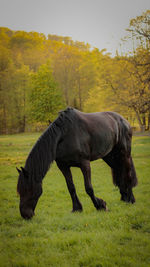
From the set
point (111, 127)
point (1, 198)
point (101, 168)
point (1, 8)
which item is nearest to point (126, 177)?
point (111, 127)

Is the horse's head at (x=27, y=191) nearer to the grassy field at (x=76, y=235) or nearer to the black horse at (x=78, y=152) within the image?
the black horse at (x=78, y=152)

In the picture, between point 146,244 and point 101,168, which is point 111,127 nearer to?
point 146,244

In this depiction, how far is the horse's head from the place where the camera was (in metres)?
4.29

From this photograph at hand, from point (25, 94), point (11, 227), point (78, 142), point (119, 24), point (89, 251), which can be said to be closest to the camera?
point (89, 251)

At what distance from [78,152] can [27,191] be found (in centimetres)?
127

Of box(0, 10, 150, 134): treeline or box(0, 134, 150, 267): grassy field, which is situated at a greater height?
box(0, 10, 150, 134): treeline

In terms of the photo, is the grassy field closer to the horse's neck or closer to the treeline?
the horse's neck

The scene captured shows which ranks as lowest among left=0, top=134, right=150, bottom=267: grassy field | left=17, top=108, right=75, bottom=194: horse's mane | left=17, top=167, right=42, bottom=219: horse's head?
left=0, top=134, right=150, bottom=267: grassy field

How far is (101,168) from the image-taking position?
37.6 ft

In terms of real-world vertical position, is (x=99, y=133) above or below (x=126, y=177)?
above

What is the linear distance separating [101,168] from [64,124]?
725cm

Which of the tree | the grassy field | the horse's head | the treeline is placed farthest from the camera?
the tree

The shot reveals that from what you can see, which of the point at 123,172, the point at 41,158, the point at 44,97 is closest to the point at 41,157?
the point at 41,158

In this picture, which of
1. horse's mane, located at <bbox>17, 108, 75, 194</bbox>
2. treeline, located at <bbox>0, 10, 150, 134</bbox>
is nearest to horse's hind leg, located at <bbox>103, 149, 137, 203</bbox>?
horse's mane, located at <bbox>17, 108, 75, 194</bbox>
